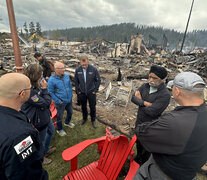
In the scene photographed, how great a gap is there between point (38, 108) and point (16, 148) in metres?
1.30

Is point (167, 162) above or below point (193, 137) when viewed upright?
below

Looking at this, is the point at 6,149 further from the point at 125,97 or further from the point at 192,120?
the point at 125,97

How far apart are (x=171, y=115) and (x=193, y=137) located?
9.7 inches

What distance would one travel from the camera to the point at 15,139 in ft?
3.03

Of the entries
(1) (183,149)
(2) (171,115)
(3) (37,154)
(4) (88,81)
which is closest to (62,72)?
(4) (88,81)

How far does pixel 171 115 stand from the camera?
46.7 inches

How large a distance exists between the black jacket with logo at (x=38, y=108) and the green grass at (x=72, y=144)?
1.10 metres

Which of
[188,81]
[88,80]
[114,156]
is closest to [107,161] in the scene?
[114,156]

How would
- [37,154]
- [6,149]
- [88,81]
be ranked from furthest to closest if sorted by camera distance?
[88,81], [37,154], [6,149]

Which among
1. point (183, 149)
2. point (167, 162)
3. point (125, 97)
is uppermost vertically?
point (183, 149)

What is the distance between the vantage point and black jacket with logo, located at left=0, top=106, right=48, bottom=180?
90cm

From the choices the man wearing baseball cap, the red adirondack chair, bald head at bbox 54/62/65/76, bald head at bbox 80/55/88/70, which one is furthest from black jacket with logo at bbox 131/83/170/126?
bald head at bbox 54/62/65/76

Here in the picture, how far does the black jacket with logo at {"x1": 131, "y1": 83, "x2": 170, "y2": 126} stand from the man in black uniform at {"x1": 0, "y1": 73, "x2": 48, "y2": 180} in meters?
1.96

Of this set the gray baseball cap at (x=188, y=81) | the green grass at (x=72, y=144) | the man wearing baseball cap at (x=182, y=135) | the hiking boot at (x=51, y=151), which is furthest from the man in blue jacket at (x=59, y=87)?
the gray baseball cap at (x=188, y=81)
